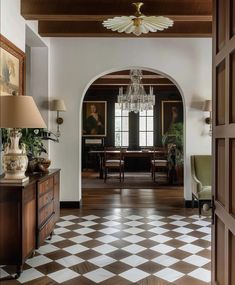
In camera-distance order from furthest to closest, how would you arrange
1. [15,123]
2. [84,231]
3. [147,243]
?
1. [84,231]
2. [147,243]
3. [15,123]

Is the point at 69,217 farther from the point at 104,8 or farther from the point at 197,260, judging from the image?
the point at 104,8

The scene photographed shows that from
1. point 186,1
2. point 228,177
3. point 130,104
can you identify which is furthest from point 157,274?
point 130,104

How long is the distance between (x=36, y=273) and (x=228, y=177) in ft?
6.98

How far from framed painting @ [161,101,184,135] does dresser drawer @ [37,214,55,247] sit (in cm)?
751

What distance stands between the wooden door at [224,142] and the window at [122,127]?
29.8 ft

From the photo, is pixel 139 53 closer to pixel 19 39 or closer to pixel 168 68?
pixel 168 68

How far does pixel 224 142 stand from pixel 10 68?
2692 millimetres

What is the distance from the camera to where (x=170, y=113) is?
10742 millimetres

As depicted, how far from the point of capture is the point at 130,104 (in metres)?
7.98

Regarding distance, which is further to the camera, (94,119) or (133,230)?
(94,119)

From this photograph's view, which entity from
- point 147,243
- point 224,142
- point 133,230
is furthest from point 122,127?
point 224,142

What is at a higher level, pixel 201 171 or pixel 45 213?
pixel 201 171

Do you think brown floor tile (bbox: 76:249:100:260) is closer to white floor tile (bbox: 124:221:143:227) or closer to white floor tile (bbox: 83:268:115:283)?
white floor tile (bbox: 83:268:115:283)

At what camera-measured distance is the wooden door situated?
1.53 metres
